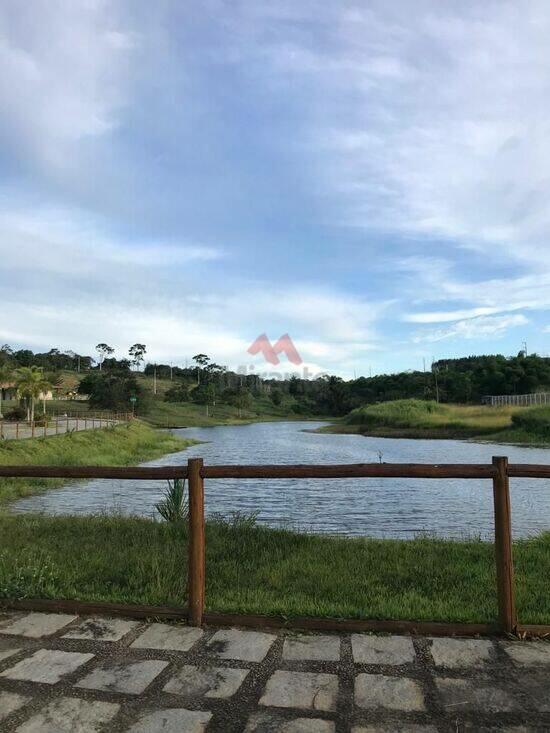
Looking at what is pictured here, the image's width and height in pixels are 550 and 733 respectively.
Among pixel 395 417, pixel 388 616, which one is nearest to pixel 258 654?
pixel 388 616

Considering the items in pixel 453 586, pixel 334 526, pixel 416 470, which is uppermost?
pixel 416 470

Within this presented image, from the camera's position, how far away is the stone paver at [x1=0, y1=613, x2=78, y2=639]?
364 cm

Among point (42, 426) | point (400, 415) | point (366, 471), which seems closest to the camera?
point (366, 471)

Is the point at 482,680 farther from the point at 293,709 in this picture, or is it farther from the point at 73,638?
the point at 73,638

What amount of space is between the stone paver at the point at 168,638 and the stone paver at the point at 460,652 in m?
1.42

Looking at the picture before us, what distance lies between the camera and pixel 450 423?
215ft

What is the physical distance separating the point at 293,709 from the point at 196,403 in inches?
4604

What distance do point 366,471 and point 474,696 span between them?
1.46m

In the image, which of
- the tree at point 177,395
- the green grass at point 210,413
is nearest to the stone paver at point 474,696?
the green grass at point 210,413

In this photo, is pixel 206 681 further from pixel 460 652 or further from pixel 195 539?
pixel 460 652

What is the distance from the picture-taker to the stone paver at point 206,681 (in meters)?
2.83

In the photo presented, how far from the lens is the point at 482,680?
2938mm

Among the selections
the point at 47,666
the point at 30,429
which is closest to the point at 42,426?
the point at 30,429

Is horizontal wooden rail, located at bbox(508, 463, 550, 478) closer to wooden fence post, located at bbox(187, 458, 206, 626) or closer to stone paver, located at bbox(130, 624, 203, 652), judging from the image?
wooden fence post, located at bbox(187, 458, 206, 626)
